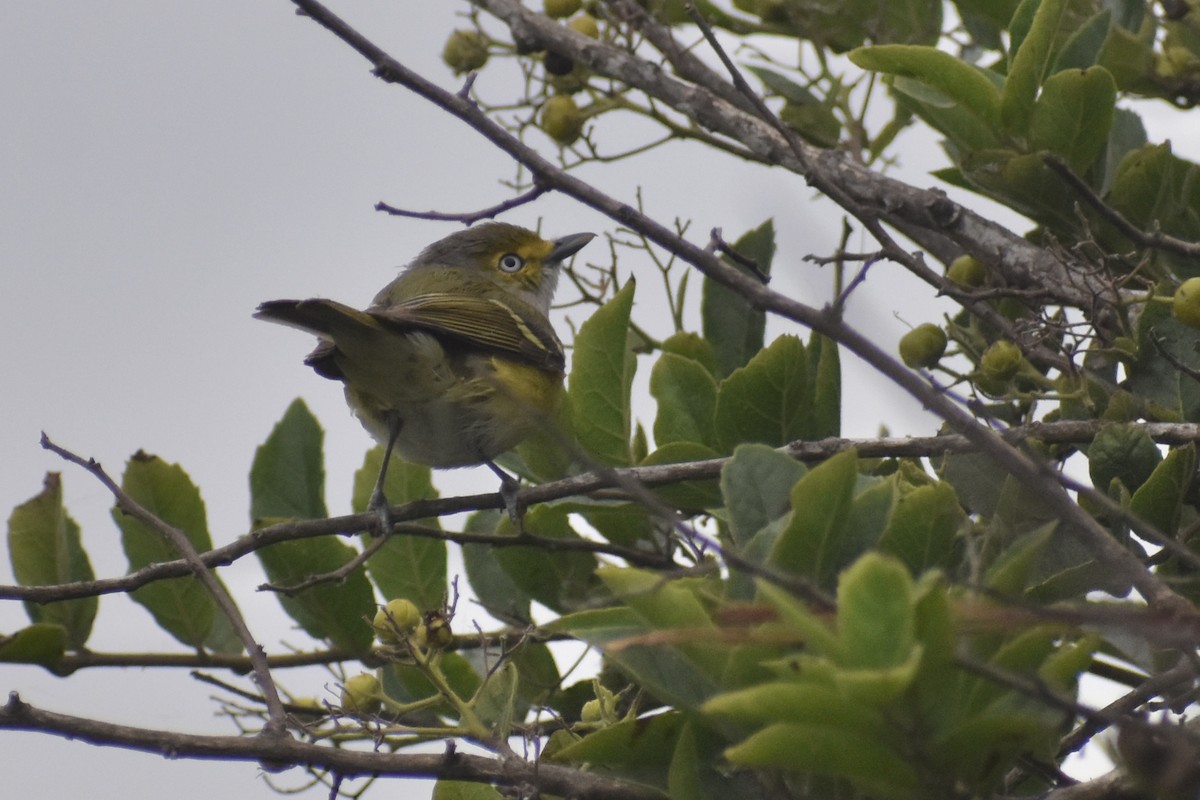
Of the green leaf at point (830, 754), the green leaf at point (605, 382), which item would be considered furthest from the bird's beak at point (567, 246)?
the green leaf at point (830, 754)

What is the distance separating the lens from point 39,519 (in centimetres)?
331

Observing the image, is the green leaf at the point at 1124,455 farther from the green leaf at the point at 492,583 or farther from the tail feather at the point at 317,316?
the tail feather at the point at 317,316

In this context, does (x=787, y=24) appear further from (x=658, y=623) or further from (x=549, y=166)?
(x=658, y=623)

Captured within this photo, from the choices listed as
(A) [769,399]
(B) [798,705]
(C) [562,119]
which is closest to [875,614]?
(B) [798,705]

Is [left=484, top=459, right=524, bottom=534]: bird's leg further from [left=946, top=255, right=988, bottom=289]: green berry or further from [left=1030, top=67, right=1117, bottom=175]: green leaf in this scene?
[left=1030, top=67, right=1117, bottom=175]: green leaf

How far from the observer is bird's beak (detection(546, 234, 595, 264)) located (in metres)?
5.82

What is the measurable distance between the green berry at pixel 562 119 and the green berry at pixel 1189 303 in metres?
1.82

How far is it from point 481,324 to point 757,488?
8.40ft

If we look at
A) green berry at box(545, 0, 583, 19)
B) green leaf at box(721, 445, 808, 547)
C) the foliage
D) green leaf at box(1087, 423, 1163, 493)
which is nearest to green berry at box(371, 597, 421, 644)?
the foliage

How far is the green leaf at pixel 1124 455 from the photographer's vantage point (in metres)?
2.54

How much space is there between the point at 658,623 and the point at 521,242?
432 cm

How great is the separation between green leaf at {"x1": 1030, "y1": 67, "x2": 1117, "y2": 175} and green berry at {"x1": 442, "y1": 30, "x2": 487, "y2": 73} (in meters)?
1.72

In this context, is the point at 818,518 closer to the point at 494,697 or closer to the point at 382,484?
the point at 494,697

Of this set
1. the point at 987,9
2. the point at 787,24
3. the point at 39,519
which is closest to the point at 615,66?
the point at 787,24
